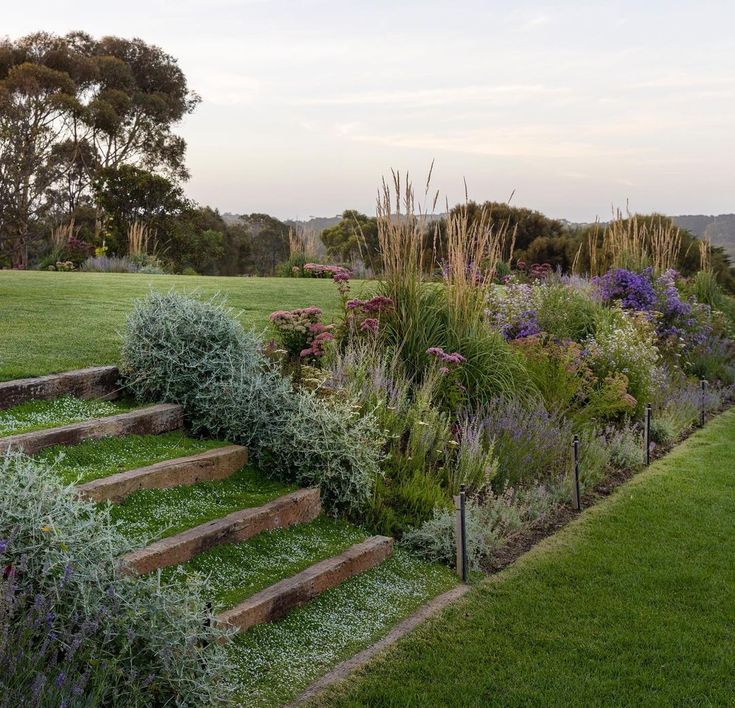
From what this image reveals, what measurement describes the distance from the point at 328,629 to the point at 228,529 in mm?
806

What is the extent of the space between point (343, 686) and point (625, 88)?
478 inches

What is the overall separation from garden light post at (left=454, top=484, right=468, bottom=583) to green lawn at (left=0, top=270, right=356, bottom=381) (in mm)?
3091

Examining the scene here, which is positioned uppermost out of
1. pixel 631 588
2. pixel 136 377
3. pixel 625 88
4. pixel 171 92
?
pixel 171 92

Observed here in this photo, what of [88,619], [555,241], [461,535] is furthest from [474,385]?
[555,241]

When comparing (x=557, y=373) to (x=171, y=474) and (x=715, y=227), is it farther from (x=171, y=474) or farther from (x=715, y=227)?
(x=715, y=227)

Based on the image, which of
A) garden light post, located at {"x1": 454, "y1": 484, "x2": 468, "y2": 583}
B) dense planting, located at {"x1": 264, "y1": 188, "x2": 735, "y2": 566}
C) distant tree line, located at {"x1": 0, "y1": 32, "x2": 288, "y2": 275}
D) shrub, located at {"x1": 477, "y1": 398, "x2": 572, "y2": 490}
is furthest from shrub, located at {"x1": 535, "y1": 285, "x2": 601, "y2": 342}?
distant tree line, located at {"x1": 0, "y1": 32, "x2": 288, "y2": 275}

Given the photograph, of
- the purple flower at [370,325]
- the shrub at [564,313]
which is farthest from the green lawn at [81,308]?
the shrub at [564,313]

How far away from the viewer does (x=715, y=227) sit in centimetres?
1953

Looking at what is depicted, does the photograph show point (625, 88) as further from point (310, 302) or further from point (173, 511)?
point (173, 511)

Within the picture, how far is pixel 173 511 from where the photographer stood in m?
4.58

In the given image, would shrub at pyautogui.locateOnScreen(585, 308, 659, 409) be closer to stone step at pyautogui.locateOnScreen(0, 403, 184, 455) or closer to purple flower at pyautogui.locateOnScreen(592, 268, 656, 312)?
purple flower at pyautogui.locateOnScreen(592, 268, 656, 312)

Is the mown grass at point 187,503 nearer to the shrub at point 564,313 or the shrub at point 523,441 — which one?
the shrub at point 523,441

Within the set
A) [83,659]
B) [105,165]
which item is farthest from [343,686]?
[105,165]

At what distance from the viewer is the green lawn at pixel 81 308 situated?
21.2 feet
